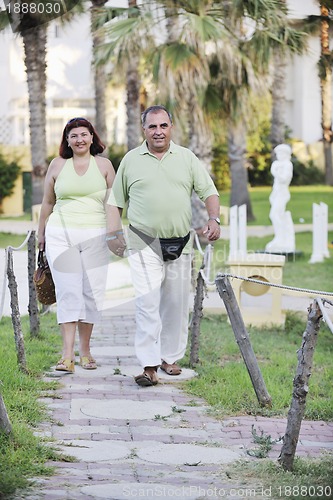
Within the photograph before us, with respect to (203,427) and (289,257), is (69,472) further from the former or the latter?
(289,257)

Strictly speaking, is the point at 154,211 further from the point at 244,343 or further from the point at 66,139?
the point at 244,343

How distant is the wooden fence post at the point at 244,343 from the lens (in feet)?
20.9

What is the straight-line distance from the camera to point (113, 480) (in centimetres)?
467

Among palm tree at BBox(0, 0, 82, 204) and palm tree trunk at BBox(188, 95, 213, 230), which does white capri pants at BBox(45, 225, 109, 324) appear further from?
palm tree at BBox(0, 0, 82, 204)

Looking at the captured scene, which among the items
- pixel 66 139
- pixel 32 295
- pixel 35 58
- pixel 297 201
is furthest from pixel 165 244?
pixel 297 201

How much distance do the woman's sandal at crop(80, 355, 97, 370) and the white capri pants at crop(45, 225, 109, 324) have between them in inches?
12.6

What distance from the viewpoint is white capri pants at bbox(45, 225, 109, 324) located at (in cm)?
737

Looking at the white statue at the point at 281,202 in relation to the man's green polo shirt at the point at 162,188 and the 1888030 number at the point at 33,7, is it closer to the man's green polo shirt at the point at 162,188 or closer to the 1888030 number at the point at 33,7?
the 1888030 number at the point at 33,7

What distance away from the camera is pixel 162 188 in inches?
272

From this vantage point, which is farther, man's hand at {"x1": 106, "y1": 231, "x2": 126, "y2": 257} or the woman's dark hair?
the woman's dark hair

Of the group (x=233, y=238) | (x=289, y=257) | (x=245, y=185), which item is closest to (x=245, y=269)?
(x=233, y=238)

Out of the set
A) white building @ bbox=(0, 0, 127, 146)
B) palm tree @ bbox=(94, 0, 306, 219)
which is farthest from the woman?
white building @ bbox=(0, 0, 127, 146)

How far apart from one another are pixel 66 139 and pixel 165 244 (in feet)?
3.80

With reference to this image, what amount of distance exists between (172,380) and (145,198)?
134 cm
